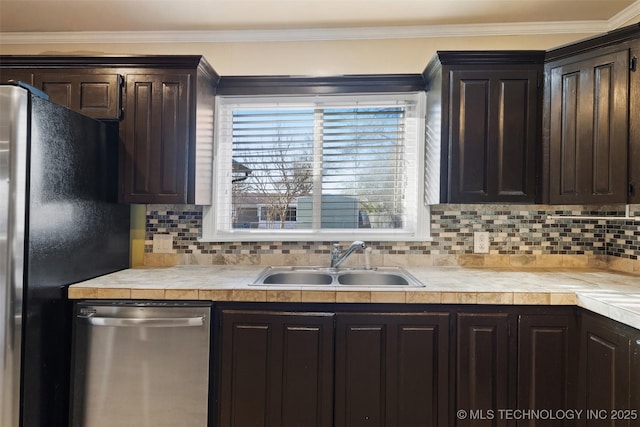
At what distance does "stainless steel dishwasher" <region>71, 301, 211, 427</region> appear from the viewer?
1.65 metres

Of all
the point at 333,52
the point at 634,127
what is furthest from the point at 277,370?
the point at 634,127

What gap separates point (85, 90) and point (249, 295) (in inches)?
61.3

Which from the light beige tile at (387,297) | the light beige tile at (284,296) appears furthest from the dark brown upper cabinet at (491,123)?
the light beige tile at (284,296)

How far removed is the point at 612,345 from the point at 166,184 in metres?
2.33

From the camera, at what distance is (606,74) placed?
71.3 inches

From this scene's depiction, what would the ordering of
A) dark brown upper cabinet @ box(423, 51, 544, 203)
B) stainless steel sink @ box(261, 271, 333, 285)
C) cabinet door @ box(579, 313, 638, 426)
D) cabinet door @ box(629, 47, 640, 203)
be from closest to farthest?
1. cabinet door @ box(579, 313, 638, 426)
2. cabinet door @ box(629, 47, 640, 203)
3. dark brown upper cabinet @ box(423, 51, 544, 203)
4. stainless steel sink @ box(261, 271, 333, 285)

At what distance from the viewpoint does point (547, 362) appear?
1.62 metres

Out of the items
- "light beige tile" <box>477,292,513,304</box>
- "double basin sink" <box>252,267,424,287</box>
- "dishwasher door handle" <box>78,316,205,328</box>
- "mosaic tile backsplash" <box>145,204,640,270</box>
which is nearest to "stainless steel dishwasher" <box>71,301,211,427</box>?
"dishwasher door handle" <box>78,316,205,328</box>

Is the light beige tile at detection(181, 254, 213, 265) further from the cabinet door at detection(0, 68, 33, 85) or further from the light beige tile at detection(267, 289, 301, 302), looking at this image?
the cabinet door at detection(0, 68, 33, 85)

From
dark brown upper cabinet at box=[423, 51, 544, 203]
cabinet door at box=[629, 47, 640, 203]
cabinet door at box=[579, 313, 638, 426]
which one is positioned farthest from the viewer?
dark brown upper cabinet at box=[423, 51, 544, 203]

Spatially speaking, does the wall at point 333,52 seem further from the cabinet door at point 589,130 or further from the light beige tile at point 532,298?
the light beige tile at point 532,298

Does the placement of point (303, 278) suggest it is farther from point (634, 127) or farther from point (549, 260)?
point (634, 127)

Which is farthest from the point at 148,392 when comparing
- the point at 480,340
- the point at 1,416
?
the point at 480,340

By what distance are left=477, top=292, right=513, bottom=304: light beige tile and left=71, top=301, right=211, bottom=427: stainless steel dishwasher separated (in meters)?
1.32
